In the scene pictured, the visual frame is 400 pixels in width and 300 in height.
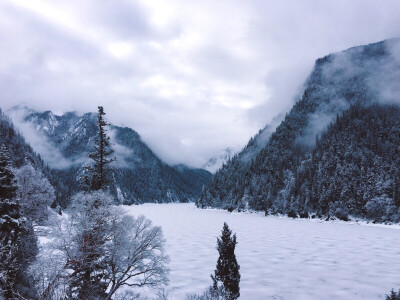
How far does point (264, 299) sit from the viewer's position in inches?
862

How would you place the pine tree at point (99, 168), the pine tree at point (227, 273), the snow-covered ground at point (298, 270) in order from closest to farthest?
1. the pine tree at point (227, 273)
2. the snow-covered ground at point (298, 270)
3. the pine tree at point (99, 168)

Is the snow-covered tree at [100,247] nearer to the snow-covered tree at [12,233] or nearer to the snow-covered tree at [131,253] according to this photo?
the snow-covered tree at [131,253]

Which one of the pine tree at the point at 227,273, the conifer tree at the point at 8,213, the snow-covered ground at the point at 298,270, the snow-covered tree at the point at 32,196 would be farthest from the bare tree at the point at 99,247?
the snow-covered tree at the point at 32,196

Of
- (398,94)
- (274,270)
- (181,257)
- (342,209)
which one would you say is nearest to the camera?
(274,270)

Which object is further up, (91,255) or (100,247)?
(100,247)

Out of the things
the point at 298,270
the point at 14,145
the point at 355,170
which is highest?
the point at 355,170

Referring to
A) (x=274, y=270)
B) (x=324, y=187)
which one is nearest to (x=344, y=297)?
(x=274, y=270)

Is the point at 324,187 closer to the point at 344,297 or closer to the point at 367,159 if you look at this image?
the point at 367,159

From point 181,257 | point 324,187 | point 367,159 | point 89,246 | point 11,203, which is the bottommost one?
point 181,257

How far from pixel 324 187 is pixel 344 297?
122m

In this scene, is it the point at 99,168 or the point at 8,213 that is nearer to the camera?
the point at 8,213

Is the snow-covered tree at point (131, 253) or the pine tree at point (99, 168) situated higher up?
the pine tree at point (99, 168)

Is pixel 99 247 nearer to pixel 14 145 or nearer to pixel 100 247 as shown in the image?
pixel 100 247

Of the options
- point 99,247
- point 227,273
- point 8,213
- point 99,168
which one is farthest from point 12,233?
point 227,273
